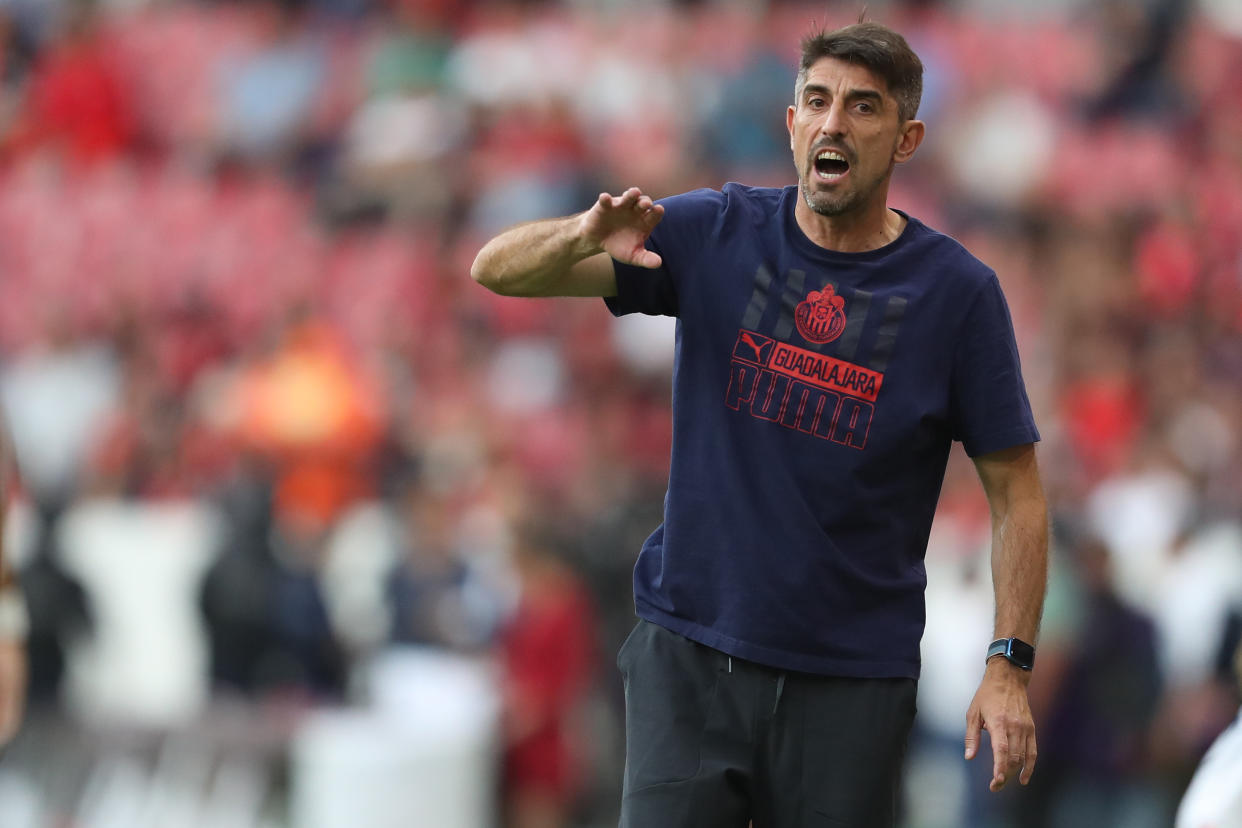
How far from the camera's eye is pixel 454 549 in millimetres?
9477

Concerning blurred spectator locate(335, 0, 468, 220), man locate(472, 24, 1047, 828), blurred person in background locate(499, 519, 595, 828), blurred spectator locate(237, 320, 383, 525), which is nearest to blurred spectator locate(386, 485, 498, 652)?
blurred person in background locate(499, 519, 595, 828)

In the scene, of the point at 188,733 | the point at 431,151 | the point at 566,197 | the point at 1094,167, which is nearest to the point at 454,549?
the point at 188,733

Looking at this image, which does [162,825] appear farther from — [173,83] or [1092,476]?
[173,83]

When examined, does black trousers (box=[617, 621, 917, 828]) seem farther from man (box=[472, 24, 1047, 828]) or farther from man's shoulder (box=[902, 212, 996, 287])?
man's shoulder (box=[902, 212, 996, 287])

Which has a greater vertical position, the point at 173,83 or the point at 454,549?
the point at 173,83

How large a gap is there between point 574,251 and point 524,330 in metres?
7.82

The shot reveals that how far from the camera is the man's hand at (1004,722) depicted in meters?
3.68

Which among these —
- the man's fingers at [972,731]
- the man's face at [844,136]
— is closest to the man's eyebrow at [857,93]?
the man's face at [844,136]

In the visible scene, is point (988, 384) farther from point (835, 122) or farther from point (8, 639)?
point (8, 639)

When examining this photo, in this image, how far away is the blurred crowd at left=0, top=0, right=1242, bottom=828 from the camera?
8.89m

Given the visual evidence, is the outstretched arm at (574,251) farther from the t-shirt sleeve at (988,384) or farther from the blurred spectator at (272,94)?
the blurred spectator at (272,94)

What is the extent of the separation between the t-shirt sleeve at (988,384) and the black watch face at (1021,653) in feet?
1.43

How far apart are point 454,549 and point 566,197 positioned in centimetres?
338

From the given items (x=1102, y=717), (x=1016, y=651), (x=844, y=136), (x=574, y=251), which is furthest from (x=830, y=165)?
(x=1102, y=717)
